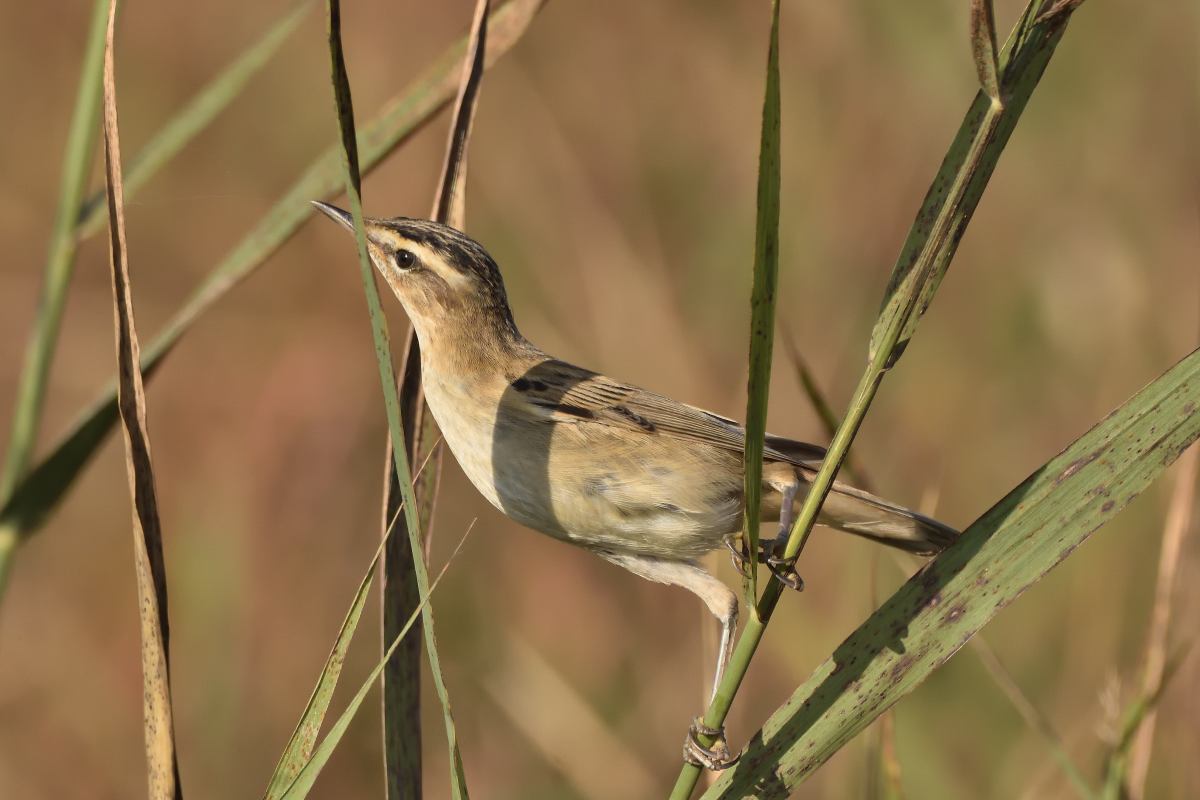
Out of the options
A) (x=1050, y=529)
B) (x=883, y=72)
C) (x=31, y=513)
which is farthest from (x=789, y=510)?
(x=883, y=72)

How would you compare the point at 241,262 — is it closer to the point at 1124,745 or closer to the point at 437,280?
the point at 437,280

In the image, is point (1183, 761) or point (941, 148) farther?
point (941, 148)

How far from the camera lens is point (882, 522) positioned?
247cm

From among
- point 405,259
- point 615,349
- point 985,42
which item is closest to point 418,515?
point 405,259

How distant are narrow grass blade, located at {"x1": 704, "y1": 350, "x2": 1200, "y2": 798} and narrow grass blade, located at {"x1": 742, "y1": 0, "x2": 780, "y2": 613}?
10.3 inches

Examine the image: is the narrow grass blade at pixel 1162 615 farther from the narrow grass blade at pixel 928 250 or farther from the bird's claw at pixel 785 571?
the narrow grass blade at pixel 928 250

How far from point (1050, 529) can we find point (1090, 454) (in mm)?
114

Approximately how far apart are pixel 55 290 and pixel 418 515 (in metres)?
0.77

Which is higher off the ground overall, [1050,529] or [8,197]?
[8,197]

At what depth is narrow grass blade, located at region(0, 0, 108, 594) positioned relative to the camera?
84.6 inches

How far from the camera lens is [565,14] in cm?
603

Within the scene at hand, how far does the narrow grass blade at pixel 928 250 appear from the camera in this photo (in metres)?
1.51

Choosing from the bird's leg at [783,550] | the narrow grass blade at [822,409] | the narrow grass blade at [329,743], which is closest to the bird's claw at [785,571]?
the bird's leg at [783,550]

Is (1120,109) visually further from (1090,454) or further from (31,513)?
(31,513)
